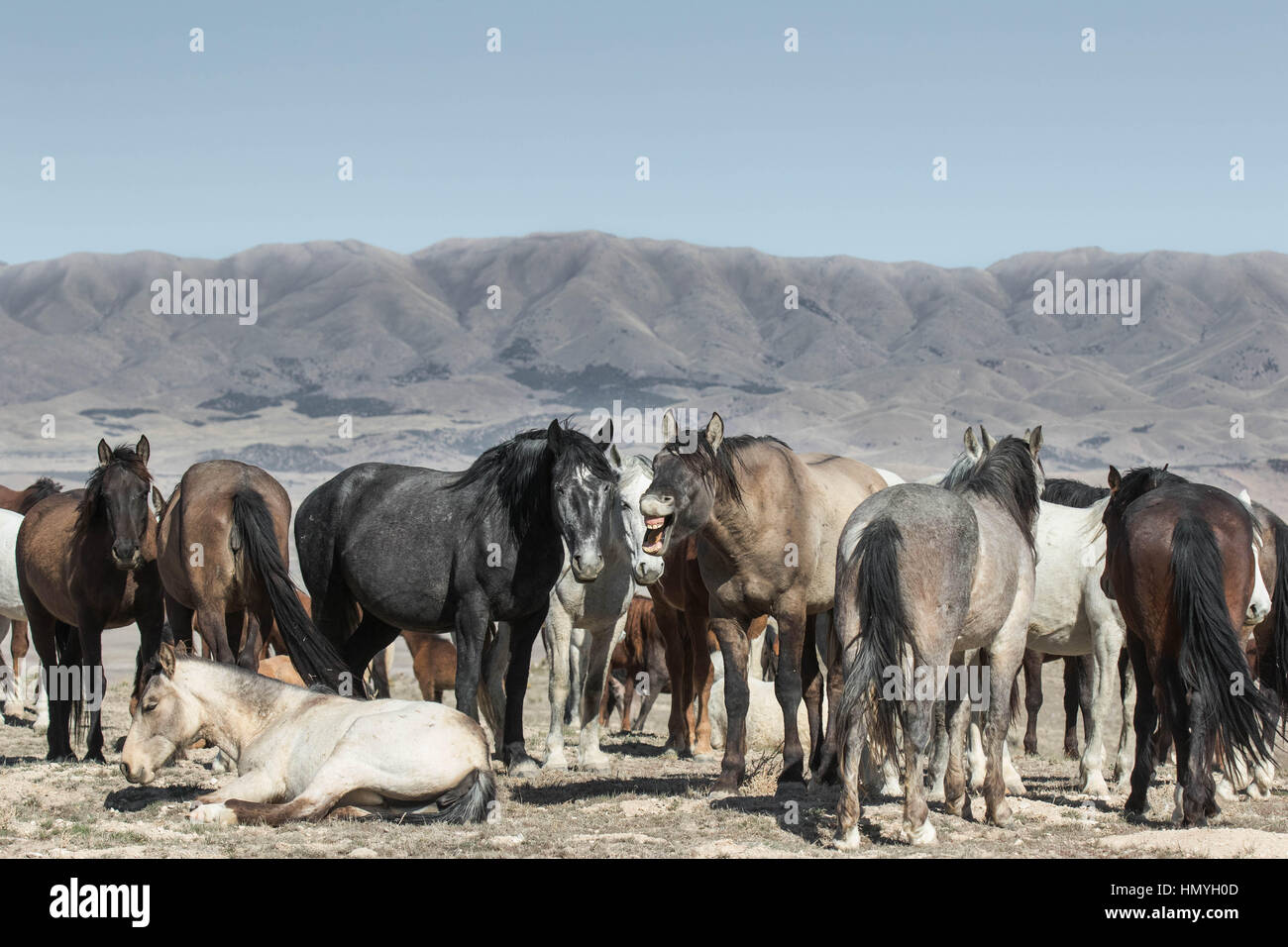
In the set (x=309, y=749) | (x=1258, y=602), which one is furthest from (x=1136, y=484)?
(x=309, y=749)

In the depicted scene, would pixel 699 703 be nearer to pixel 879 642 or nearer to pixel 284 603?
pixel 284 603

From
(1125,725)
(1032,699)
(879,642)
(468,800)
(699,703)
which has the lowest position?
(1032,699)

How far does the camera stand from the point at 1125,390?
16300cm

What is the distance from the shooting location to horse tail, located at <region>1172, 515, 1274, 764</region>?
8.80 meters

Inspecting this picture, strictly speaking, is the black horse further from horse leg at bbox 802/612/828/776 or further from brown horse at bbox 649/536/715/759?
brown horse at bbox 649/536/715/759

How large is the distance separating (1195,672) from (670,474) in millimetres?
3509

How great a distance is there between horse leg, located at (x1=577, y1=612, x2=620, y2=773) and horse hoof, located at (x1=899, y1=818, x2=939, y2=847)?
4.37 metres

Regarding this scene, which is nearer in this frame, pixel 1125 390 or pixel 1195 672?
pixel 1195 672

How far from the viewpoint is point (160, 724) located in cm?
830

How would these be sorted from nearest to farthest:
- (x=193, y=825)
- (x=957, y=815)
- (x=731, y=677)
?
(x=193, y=825) < (x=957, y=815) < (x=731, y=677)

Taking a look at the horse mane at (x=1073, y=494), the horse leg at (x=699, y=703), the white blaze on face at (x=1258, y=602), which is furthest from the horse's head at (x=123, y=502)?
the horse mane at (x=1073, y=494)

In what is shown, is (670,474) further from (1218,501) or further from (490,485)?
(1218,501)

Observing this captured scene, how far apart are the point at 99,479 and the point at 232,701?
3.62 metres
